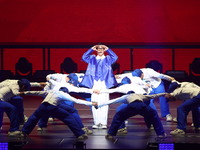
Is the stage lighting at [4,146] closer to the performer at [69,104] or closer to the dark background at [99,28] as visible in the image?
the performer at [69,104]

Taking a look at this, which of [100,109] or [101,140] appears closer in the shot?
[101,140]

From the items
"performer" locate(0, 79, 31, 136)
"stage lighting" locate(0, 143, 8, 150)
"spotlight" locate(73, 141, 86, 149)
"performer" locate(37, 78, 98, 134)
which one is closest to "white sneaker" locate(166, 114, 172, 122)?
"performer" locate(37, 78, 98, 134)

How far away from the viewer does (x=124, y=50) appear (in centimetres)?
1516

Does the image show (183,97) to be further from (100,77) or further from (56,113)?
(56,113)

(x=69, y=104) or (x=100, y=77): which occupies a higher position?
(x=100, y=77)

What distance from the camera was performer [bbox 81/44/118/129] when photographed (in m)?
9.40

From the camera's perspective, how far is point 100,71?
9.52m

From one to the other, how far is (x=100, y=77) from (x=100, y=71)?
0.35ft

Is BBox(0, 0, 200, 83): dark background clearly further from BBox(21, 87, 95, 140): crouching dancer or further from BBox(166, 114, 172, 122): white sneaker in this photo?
BBox(21, 87, 95, 140): crouching dancer

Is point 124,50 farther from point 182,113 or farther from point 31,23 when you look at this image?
point 182,113

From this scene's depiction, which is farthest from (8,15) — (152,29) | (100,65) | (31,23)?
(100,65)

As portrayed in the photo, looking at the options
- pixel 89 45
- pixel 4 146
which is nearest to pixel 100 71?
pixel 4 146

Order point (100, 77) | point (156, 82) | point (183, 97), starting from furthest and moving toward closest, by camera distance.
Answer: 1. point (156, 82)
2. point (100, 77)
3. point (183, 97)

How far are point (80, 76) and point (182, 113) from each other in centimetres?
216
